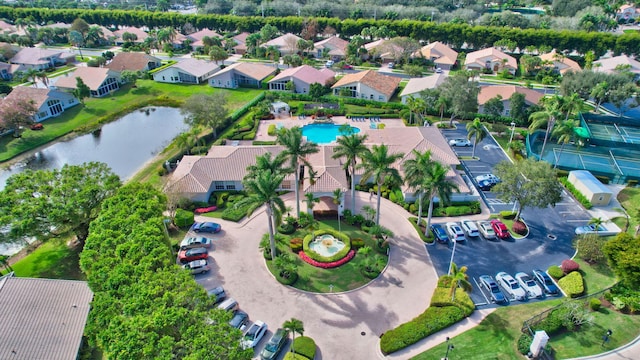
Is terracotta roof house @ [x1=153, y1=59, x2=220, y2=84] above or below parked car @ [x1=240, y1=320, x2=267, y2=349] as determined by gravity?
above

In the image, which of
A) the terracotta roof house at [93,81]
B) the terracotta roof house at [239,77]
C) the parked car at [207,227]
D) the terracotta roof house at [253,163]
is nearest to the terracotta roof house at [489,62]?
the terracotta roof house at [239,77]

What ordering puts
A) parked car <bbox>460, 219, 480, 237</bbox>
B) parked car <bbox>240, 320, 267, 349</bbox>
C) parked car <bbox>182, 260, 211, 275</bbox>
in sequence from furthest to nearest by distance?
parked car <bbox>460, 219, 480, 237</bbox> → parked car <bbox>182, 260, 211, 275</bbox> → parked car <bbox>240, 320, 267, 349</bbox>

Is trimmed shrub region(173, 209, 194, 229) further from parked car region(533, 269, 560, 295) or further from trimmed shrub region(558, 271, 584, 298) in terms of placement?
trimmed shrub region(558, 271, 584, 298)

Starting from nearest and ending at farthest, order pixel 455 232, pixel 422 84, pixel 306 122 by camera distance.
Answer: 1. pixel 455 232
2. pixel 306 122
3. pixel 422 84

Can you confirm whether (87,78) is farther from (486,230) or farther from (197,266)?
(486,230)

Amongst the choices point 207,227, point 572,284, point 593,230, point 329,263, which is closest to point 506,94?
point 593,230

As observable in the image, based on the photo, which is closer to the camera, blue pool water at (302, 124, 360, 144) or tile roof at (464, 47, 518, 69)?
blue pool water at (302, 124, 360, 144)

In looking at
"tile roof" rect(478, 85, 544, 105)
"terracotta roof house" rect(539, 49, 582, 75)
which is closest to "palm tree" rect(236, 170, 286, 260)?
"tile roof" rect(478, 85, 544, 105)
